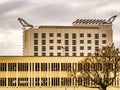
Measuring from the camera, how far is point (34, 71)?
110 m

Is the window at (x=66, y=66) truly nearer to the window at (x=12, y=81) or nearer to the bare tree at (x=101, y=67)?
the bare tree at (x=101, y=67)

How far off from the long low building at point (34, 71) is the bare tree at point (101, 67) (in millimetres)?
2153

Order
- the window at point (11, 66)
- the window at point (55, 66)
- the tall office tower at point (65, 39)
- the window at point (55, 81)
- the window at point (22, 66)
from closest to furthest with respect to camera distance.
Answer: the window at point (11, 66) < the window at point (22, 66) < the window at point (55, 66) < the window at point (55, 81) < the tall office tower at point (65, 39)

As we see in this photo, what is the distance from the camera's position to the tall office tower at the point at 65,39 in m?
185

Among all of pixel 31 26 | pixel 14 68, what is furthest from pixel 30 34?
pixel 14 68

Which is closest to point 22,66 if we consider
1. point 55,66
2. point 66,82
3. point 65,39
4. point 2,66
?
point 2,66

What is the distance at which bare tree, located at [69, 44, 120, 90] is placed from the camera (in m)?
91.8

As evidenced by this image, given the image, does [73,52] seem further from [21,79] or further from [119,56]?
[119,56]

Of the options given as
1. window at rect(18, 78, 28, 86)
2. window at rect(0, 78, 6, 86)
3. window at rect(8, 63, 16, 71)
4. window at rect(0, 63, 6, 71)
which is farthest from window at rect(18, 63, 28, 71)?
window at rect(0, 78, 6, 86)

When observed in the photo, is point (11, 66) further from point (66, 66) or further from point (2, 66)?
point (66, 66)

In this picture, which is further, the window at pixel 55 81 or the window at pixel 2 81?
the window at pixel 55 81

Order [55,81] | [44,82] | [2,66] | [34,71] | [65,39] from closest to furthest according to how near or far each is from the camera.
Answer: [2,66] → [34,71] → [44,82] → [55,81] → [65,39]

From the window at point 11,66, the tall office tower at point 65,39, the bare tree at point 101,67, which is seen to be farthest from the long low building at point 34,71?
the tall office tower at point 65,39

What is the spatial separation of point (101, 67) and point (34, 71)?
16300 mm
